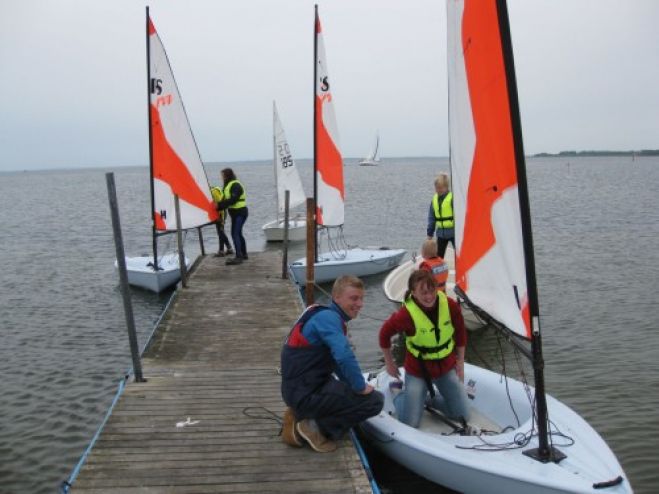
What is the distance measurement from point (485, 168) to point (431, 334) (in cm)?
135

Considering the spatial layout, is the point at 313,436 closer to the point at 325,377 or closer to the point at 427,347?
the point at 325,377

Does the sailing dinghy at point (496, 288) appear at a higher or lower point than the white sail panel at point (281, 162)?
lower

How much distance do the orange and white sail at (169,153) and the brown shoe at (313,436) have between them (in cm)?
779

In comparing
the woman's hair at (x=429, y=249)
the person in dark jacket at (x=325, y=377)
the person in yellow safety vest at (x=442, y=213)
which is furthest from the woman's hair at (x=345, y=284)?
the person in yellow safety vest at (x=442, y=213)

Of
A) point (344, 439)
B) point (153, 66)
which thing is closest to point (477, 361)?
point (344, 439)

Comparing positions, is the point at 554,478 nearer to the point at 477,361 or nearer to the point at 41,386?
the point at 477,361

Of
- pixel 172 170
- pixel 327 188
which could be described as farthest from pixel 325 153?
pixel 172 170

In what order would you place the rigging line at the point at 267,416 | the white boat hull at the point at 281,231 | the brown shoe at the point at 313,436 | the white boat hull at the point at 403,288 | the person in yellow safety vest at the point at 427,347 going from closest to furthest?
the brown shoe at the point at 313,436 → the person in yellow safety vest at the point at 427,347 → the rigging line at the point at 267,416 → the white boat hull at the point at 403,288 → the white boat hull at the point at 281,231

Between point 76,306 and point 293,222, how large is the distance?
29.1 feet

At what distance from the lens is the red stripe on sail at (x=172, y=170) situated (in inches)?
438

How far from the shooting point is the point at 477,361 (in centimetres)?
857

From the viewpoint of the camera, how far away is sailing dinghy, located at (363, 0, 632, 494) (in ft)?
12.2

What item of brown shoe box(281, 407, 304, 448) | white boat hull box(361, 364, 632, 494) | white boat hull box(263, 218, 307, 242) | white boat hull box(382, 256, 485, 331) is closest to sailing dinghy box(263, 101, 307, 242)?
white boat hull box(263, 218, 307, 242)

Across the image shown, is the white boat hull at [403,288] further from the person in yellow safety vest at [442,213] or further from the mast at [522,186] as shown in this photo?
the mast at [522,186]
